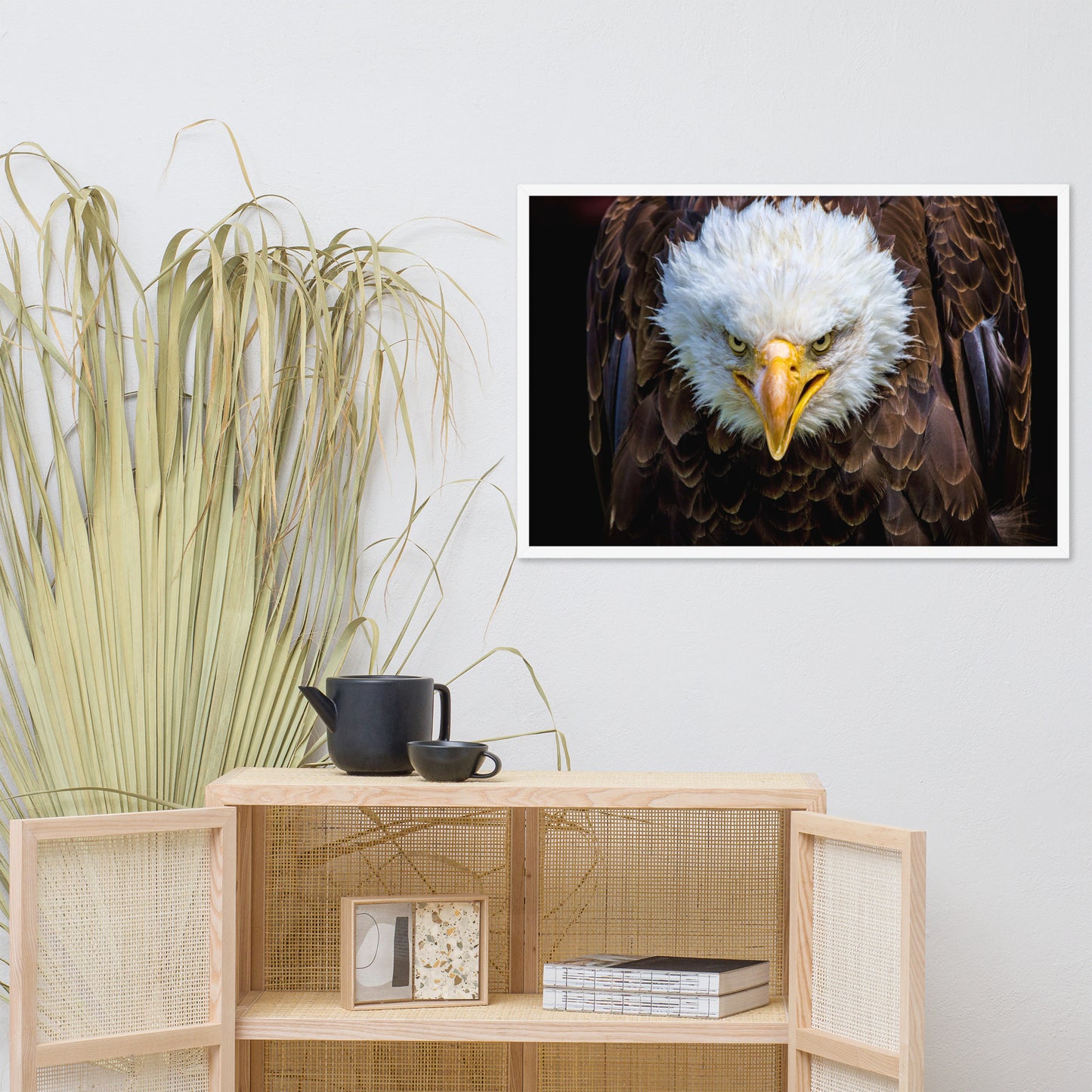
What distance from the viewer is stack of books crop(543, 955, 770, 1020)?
1.46m

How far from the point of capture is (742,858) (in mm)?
1607

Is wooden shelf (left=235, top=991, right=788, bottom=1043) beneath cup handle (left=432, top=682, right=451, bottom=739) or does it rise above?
beneath

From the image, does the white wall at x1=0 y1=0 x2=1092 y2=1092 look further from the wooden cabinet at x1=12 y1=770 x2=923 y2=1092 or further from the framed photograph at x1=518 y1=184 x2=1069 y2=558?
the wooden cabinet at x1=12 y1=770 x2=923 y2=1092

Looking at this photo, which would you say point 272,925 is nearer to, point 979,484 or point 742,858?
point 742,858

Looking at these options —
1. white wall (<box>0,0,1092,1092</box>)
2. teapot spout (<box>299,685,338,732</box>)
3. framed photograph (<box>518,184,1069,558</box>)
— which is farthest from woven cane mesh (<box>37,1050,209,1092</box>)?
framed photograph (<box>518,184,1069,558</box>)

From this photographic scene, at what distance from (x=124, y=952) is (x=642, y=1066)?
759 millimetres

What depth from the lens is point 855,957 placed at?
4.52 ft

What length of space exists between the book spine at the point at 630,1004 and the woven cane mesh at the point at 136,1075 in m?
0.45

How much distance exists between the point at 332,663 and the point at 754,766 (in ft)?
2.39

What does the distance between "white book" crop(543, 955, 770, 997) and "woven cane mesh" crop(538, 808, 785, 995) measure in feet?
0.21

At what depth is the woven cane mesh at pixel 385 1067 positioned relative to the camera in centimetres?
166

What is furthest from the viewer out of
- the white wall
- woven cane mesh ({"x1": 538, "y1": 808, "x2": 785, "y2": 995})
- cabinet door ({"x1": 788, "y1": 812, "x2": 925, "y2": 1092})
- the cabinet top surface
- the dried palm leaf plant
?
the white wall

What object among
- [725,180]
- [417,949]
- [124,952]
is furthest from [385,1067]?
[725,180]

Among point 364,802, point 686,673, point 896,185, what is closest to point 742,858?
point 686,673
